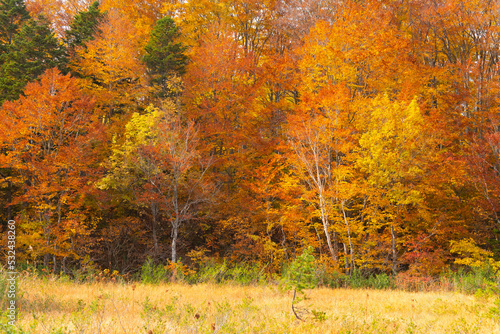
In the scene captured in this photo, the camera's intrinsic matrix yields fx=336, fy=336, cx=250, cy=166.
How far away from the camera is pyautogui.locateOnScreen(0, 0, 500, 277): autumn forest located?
1519cm

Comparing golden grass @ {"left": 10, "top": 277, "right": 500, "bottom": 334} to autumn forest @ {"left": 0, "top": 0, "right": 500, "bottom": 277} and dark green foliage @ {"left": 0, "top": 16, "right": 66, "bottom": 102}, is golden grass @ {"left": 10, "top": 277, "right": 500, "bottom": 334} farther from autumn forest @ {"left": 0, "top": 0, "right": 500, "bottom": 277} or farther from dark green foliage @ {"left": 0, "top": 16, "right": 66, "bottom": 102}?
dark green foliage @ {"left": 0, "top": 16, "right": 66, "bottom": 102}

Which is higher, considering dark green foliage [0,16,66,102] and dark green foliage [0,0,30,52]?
dark green foliage [0,0,30,52]

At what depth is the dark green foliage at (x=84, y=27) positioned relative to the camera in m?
23.5

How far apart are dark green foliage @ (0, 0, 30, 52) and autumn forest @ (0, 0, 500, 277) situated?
3.6 inches

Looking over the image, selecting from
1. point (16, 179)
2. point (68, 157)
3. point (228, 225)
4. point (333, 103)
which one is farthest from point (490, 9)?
point (16, 179)

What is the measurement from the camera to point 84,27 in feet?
78.0

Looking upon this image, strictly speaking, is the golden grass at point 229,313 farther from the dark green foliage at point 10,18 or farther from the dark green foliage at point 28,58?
the dark green foliage at point 10,18

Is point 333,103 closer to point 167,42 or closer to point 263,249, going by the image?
point 263,249

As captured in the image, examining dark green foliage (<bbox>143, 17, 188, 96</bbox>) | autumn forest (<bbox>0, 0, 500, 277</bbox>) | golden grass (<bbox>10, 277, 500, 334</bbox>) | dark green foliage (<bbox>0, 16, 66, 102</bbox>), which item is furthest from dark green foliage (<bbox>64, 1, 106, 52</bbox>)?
golden grass (<bbox>10, 277, 500, 334</bbox>)

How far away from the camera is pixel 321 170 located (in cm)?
1672

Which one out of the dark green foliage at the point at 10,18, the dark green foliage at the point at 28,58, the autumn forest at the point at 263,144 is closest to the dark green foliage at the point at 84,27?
the autumn forest at the point at 263,144

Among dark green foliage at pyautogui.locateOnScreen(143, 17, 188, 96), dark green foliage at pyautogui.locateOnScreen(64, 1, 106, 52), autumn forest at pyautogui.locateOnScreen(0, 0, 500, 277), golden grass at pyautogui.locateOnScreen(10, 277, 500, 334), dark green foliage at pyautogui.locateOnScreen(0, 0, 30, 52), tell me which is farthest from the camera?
dark green foliage at pyautogui.locateOnScreen(64, 1, 106, 52)

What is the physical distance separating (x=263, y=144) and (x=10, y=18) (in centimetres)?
1977

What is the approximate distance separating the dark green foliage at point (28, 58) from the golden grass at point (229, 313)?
1473 cm
